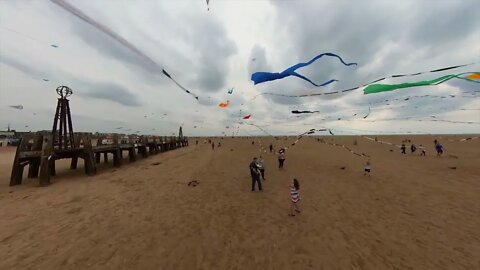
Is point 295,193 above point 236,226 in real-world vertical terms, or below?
above

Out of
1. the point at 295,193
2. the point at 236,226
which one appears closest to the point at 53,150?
the point at 236,226

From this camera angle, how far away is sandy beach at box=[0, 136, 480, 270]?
5.66 metres

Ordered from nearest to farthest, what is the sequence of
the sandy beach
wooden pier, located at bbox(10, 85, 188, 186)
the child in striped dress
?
the sandy beach, the child in striped dress, wooden pier, located at bbox(10, 85, 188, 186)

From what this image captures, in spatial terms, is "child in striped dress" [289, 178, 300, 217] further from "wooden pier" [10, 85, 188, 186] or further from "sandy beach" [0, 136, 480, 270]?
"wooden pier" [10, 85, 188, 186]

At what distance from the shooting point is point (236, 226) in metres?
7.75

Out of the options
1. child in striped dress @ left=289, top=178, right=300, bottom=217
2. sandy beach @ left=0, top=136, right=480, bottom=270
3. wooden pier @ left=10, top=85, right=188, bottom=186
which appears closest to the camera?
sandy beach @ left=0, top=136, right=480, bottom=270

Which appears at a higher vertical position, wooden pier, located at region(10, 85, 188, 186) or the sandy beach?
wooden pier, located at region(10, 85, 188, 186)

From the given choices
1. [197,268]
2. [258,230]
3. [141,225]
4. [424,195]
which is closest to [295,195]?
[258,230]

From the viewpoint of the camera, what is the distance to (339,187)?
1320 centimetres

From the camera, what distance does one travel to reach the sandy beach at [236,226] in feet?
18.6

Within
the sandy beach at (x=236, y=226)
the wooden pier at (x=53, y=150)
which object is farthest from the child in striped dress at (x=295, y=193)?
the wooden pier at (x=53, y=150)

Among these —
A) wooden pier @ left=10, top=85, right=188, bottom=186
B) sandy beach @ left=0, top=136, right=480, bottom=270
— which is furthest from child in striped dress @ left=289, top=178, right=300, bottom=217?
wooden pier @ left=10, top=85, right=188, bottom=186

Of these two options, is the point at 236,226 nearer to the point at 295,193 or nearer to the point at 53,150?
the point at 295,193

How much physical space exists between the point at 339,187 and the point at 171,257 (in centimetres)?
1052
